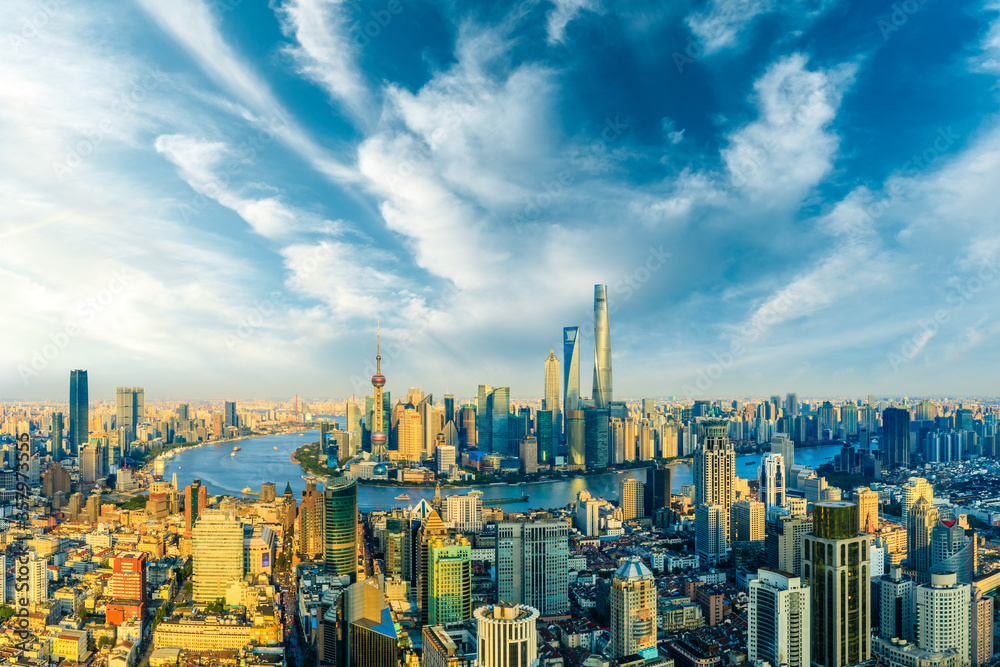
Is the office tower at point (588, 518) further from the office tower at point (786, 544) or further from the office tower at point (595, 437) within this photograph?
the office tower at point (595, 437)

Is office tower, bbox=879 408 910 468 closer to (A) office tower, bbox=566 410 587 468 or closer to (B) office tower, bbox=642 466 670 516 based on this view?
(B) office tower, bbox=642 466 670 516

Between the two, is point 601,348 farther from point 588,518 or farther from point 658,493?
point 588,518

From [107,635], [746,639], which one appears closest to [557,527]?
[746,639]

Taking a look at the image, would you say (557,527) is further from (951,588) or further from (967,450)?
(967,450)

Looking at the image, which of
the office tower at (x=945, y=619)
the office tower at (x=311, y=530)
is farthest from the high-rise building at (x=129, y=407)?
the office tower at (x=945, y=619)

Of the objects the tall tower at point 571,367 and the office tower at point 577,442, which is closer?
the office tower at point 577,442

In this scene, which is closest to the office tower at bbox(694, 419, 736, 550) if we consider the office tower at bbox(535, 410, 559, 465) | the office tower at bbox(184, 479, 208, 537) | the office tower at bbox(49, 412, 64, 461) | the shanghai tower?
the office tower at bbox(535, 410, 559, 465)
